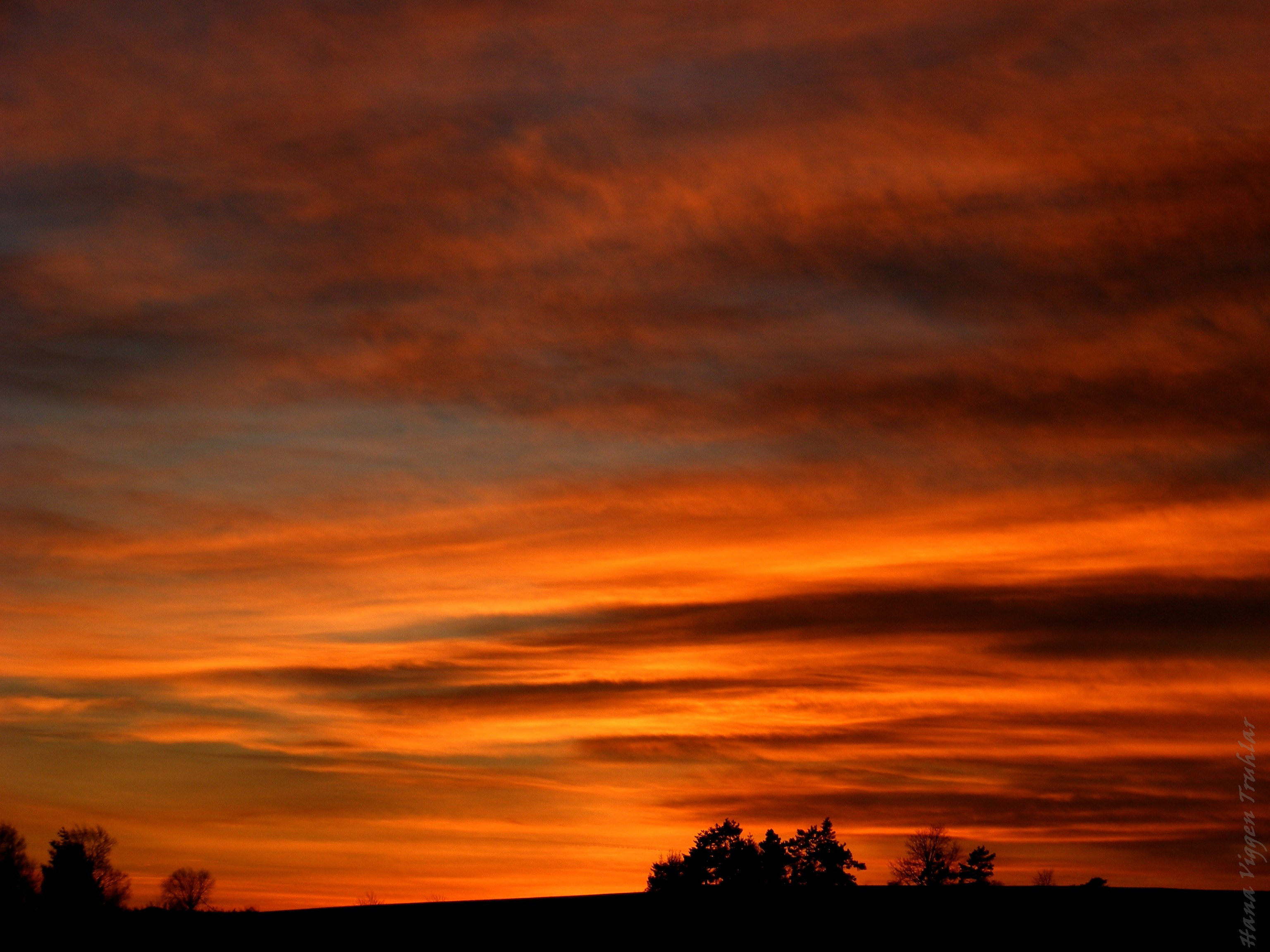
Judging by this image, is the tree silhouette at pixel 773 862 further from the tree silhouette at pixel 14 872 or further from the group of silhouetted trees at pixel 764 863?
the tree silhouette at pixel 14 872

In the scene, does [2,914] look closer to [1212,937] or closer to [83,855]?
[1212,937]

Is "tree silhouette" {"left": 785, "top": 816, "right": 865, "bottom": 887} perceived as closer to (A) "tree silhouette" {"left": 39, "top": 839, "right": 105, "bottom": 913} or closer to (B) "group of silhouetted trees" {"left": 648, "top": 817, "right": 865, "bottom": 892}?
(B) "group of silhouetted trees" {"left": 648, "top": 817, "right": 865, "bottom": 892}

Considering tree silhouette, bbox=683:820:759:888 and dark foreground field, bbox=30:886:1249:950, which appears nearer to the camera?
dark foreground field, bbox=30:886:1249:950

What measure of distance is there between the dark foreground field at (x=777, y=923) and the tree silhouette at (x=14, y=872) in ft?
178

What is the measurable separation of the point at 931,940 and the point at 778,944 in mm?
6200

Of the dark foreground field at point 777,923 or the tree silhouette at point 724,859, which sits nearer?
the dark foreground field at point 777,923

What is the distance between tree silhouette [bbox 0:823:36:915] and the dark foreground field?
5413 centimetres

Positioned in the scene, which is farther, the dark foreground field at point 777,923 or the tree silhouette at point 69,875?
the tree silhouette at point 69,875

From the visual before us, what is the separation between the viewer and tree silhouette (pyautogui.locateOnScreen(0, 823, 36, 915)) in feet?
Answer: 375

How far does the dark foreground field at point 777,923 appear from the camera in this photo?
2026 inches

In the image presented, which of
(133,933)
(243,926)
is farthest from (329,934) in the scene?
(133,933)

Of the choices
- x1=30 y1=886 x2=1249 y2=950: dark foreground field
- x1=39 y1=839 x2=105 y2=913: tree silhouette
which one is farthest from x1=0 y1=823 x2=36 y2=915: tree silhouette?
x1=30 y1=886 x2=1249 y2=950: dark foreground field

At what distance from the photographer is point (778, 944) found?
176 feet

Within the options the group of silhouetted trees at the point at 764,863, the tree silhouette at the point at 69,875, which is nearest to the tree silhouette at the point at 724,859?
the group of silhouetted trees at the point at 764,863
